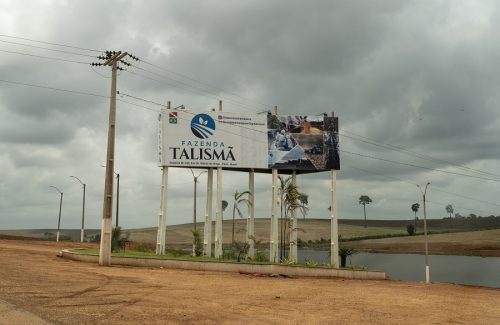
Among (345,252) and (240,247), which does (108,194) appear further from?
(345,252)

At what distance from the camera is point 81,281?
23.8 metres

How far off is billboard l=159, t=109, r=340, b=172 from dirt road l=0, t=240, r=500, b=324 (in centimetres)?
2015

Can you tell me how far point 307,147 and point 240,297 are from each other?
31.7 m

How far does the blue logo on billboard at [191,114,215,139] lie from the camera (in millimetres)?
48094

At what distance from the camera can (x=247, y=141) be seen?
50062 millimetres

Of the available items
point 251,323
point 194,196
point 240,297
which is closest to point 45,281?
point 240,297

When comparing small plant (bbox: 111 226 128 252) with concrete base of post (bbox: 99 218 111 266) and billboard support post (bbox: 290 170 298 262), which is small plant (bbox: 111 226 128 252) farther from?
billboard support post (bbox: 290 170 298 262)

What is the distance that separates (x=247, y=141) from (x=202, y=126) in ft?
15.9

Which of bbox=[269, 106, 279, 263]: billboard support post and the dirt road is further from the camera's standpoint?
bbox=[269, 106, 279, 263]: billboard support post

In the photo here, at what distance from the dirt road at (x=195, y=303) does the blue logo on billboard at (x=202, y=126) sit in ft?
69.2

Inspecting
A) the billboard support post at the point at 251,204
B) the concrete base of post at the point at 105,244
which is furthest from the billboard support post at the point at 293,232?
the concrete base of post at the point at 105,244

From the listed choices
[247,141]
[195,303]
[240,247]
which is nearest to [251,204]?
[247,141]

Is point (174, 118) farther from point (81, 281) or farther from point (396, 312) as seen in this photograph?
point (396, 312)

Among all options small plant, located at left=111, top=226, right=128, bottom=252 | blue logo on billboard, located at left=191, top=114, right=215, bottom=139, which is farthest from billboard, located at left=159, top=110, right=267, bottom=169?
small plant, located at left=111, top=226, right=128, bottom=252
